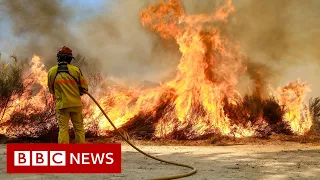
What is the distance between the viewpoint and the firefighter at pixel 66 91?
5496 mm

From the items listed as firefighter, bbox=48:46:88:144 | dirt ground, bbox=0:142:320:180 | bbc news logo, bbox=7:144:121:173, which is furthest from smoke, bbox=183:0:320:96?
bbc news logo, bbox=7:144:121:173

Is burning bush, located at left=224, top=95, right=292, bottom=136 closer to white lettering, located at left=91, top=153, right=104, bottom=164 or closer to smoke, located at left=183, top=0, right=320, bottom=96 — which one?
smoke, located at left=183, top=0, right=320, bottom=96

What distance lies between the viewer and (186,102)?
31.4 feet

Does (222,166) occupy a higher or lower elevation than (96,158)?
lower

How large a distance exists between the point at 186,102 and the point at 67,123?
458 centimetres

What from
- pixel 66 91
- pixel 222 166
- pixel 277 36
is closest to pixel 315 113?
pixel 277 36

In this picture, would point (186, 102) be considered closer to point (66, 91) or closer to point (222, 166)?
point (222, 166)

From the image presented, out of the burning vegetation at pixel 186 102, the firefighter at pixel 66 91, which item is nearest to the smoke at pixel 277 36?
the burning vegetation at pixel 186 102

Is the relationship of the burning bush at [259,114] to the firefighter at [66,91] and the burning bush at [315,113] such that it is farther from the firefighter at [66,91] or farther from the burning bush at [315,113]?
the firefighter at [66,91]

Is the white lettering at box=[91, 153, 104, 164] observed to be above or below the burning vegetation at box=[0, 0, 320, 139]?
below

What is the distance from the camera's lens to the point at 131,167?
5137 mm

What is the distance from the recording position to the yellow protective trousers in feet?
17.9

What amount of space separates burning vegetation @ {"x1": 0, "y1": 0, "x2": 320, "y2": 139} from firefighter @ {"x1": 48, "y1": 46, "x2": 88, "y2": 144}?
13.1 feet

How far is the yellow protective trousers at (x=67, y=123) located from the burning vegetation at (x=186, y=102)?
3900mm
